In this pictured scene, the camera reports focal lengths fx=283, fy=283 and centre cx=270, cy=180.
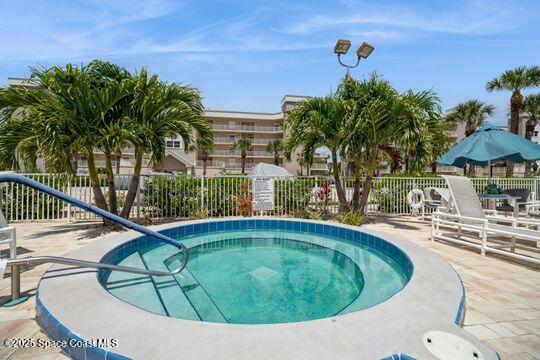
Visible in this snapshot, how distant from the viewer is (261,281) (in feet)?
13.7

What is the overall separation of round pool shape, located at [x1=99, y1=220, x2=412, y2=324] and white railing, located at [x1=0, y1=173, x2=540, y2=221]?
2.22m

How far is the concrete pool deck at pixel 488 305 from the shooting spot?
226 cm

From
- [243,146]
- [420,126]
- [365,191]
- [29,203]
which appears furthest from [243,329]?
[243,146]

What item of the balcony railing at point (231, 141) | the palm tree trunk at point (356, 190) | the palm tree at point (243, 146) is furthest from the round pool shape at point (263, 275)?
the balcony railing at point (231, 141)

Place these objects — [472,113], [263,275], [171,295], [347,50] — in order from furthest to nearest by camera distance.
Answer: [472,113] < [347,50] < [263,275] < [171,295]

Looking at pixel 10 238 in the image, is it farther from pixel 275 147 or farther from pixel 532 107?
pixel 275 147

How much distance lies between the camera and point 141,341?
193cm

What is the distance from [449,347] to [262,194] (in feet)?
24.3

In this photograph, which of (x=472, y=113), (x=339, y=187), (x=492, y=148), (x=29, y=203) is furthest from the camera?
(x=472, y=113)

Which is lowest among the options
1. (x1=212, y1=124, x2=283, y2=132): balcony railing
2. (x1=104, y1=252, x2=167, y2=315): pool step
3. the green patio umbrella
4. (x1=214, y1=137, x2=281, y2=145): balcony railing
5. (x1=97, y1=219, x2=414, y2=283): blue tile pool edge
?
(x1=104, y1=252, x2=167, y2=315): pool step

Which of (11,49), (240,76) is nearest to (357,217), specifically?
(240,76)

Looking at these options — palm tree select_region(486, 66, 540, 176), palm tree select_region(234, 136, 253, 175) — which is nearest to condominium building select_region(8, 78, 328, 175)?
palm tree select_region(234, 136, 253, 175)

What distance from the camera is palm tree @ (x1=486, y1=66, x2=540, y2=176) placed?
65.5ft

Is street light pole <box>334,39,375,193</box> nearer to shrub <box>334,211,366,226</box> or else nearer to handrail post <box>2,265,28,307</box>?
shrub <box>334,211,366,226</box>
